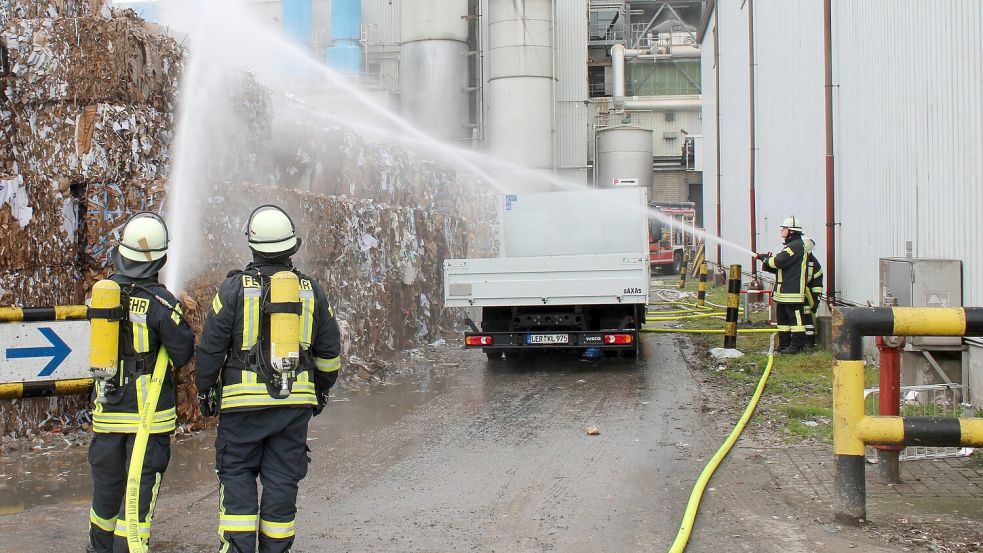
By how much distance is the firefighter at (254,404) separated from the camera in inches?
162

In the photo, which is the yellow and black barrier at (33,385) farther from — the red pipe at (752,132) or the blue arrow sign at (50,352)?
the red pipe at (752,132)

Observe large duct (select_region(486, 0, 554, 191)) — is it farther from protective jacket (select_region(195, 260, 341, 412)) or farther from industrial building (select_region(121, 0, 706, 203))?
protective jacket (select_region(195, 260, 341, 412))

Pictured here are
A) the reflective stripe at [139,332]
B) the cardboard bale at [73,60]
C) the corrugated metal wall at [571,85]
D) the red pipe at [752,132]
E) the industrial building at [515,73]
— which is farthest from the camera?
the corrugated metal wall at [571,85]

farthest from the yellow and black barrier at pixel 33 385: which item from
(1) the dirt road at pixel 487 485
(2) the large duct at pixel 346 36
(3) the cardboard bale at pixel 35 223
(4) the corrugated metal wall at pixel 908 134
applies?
(2) the large duct at pixel 346 36

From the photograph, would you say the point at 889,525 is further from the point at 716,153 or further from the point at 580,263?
the point at 716,153

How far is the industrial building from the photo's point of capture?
29141 mm

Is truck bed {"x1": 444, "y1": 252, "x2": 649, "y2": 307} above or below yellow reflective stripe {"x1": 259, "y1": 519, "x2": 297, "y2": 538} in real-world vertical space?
above

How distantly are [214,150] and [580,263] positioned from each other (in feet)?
14.6

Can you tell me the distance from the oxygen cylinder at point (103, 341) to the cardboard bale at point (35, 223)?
358cm

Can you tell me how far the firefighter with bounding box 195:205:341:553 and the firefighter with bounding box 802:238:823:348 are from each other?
360 inches

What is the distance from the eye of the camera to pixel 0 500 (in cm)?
580

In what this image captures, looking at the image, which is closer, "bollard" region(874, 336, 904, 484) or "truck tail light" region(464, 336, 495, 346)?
"bollard" region(874, 336, 904, 484)

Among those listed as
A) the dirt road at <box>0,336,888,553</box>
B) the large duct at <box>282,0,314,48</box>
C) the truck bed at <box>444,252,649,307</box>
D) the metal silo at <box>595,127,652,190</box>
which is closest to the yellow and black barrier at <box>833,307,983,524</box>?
the dirt road at <box>0,336,888,553</box>

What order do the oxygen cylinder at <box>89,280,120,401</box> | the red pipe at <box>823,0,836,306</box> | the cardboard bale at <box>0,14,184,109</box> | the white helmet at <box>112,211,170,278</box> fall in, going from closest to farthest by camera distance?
the oxygen cylinder at <box>89,280,120,401</box>
the white helmet at <box>112,211,170,278</box>
the cardboard bale at <box>0,14,184,109</box>
the red pipe at <box>823,0,836,306</box>
